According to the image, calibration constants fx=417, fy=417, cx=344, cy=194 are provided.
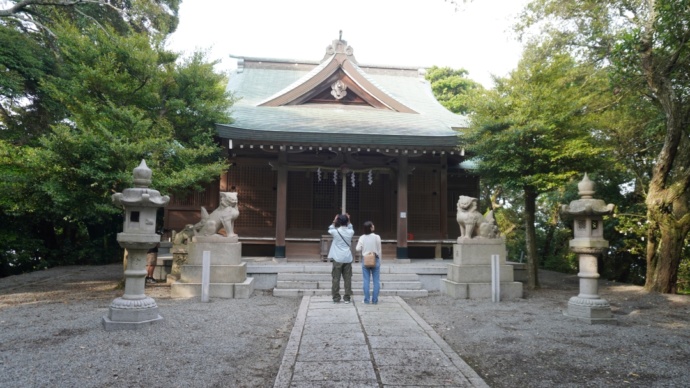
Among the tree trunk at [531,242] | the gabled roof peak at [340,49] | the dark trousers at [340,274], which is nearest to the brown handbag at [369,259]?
the dark trousers at [340,274]

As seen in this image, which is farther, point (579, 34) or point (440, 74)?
point (440, 74)

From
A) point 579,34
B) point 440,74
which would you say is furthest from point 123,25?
point 440,74

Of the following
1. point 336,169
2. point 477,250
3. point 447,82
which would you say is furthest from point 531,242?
point 447,82

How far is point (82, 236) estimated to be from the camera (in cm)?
1723

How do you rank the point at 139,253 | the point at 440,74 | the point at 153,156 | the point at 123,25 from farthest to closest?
the point at 440,74 → the point at 123,25 → the point at 153,156 → the point at 139,253

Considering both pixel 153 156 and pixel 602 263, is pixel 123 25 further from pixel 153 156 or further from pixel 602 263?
pixel 602 263

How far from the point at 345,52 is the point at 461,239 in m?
8.41

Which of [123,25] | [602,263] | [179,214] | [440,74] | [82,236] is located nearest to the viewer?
[179,214]

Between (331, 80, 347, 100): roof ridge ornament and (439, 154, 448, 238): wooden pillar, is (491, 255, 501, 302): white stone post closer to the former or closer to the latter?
(439, 154, 448, 238): wooden pillar

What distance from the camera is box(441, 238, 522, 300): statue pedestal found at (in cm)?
896

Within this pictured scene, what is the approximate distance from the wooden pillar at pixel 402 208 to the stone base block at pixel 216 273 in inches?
202

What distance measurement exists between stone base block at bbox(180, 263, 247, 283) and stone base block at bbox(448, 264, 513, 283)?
184 inches

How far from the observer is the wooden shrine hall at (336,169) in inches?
458

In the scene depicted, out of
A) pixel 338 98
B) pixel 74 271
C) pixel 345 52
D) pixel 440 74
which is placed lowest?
pixel 74 271
